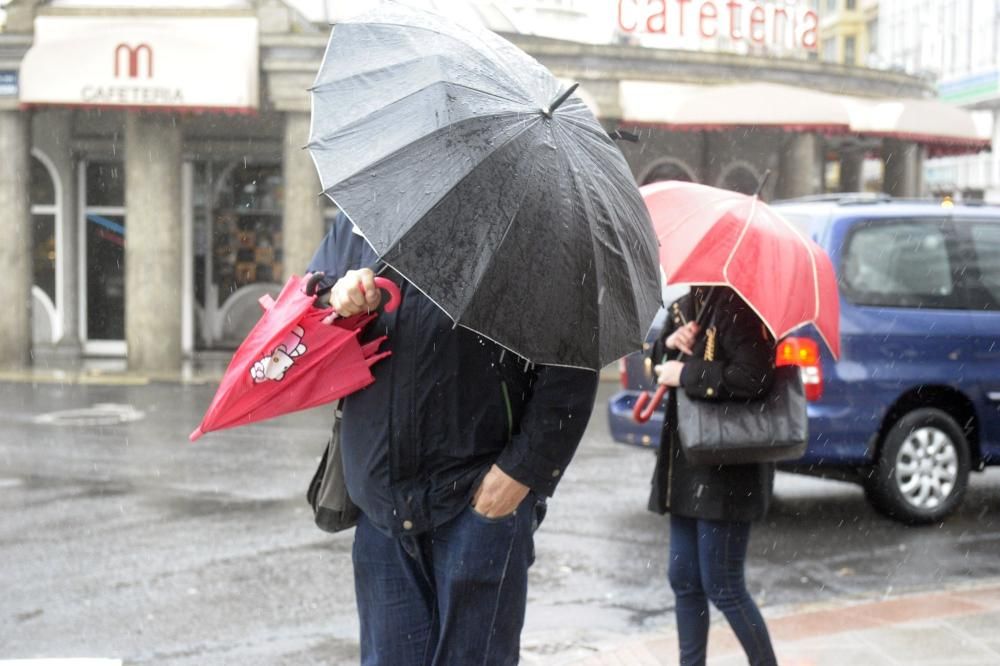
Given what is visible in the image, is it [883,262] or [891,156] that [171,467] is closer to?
[883,262]

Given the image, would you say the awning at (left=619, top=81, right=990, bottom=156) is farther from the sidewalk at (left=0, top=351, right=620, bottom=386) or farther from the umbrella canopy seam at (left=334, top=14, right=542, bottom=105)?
the umbrella canopy seam at (left=334, top=14, right=542, bottom=105)

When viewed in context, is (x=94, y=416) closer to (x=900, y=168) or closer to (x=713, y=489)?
(x=713, y=489)

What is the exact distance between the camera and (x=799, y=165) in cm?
2233

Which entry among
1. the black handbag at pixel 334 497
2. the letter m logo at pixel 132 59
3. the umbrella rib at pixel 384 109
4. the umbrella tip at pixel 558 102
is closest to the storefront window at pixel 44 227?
the letter m logo at pixel 132 59

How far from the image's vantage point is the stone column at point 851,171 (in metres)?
27.5

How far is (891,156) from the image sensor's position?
81.8ft

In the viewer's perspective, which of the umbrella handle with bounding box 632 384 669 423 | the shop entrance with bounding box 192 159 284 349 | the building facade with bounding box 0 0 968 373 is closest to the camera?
the umbrella handle with bounding box 632 384 669 423

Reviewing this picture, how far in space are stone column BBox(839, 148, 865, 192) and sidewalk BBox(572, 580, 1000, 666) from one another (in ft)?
72.4

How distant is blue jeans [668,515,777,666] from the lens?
15.0ft

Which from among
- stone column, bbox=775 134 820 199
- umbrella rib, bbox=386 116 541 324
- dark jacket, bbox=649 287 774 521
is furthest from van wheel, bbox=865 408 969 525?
stone column, bbox=775 134 820 199

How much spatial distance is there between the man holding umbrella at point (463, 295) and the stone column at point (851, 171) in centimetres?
2503

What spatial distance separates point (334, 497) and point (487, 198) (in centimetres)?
94

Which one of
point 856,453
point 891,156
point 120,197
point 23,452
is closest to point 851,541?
point 856,453

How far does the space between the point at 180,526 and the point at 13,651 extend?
2415mm
